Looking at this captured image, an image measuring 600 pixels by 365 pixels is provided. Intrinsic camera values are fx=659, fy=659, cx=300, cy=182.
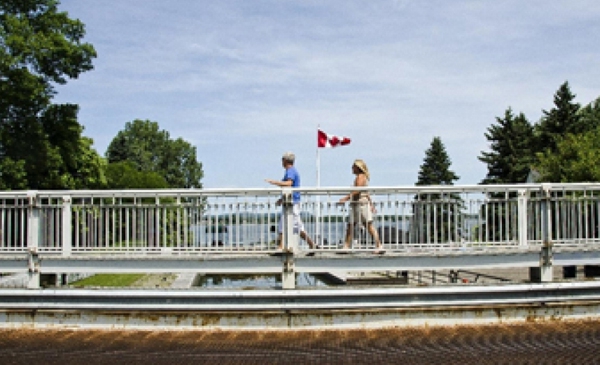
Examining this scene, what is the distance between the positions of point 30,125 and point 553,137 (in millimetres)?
49100

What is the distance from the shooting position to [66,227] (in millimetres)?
9859

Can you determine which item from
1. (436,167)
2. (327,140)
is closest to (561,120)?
(436,167)

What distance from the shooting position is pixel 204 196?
32.3 feet

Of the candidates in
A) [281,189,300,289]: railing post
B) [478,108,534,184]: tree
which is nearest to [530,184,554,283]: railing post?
[281,189,300,289]: railing post

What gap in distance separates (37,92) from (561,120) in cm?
5029

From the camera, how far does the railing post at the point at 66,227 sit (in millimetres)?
9828

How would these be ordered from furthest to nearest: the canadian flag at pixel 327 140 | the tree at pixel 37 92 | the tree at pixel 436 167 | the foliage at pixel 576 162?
the tree at pixel 436 167 < the foliage at pixel 576 162 < the tree at pixel 37 92 < the canadian flag at pixel 327 140

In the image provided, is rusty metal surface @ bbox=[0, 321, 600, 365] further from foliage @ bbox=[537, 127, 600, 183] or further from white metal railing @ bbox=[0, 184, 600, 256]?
foliage @ bbox=[537, 127, 600, 183]

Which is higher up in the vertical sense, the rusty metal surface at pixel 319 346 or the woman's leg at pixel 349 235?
the woman's leg at pixel 349 235

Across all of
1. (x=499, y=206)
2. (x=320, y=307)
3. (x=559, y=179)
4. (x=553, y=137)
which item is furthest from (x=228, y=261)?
(x=553, y=137)

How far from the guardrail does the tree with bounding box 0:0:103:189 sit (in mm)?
22679

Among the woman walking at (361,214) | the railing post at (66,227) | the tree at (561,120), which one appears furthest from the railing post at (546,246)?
the tree at (561,120)

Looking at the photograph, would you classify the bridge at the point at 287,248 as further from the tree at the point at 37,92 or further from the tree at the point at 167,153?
the tree at the point at 167,153

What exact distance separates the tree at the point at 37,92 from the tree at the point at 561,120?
45.0 metres
